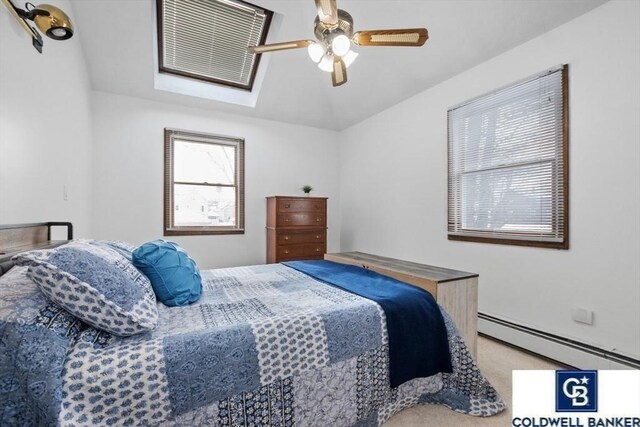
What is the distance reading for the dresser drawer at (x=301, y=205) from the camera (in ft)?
13.1

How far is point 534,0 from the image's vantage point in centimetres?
213

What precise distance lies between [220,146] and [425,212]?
9.50 feet

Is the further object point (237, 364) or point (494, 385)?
point (494, 385)

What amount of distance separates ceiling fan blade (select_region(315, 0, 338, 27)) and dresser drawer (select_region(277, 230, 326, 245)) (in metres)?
2.70

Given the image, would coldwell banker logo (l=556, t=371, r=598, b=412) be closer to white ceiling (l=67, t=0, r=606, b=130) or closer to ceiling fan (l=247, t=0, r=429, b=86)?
ceiling fan (l=247, t=0, r=429, b=86)

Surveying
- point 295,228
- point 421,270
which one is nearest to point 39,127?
point 421,270

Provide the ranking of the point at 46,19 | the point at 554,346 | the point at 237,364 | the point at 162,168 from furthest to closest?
1. the point at 162,168
2. the point at 554,346
3. the point at 46,19
4. the point at 237,364

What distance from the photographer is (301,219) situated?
413 cm

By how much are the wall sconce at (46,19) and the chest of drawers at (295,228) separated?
2.73m

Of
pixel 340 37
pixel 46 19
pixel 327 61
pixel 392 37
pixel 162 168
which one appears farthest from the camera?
pixel 162 168

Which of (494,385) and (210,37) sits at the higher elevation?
(210,37)

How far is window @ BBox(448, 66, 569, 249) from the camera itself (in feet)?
7.32

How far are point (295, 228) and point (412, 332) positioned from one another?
108 inches

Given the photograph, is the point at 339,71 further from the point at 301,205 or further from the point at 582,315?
the point at 582,315
